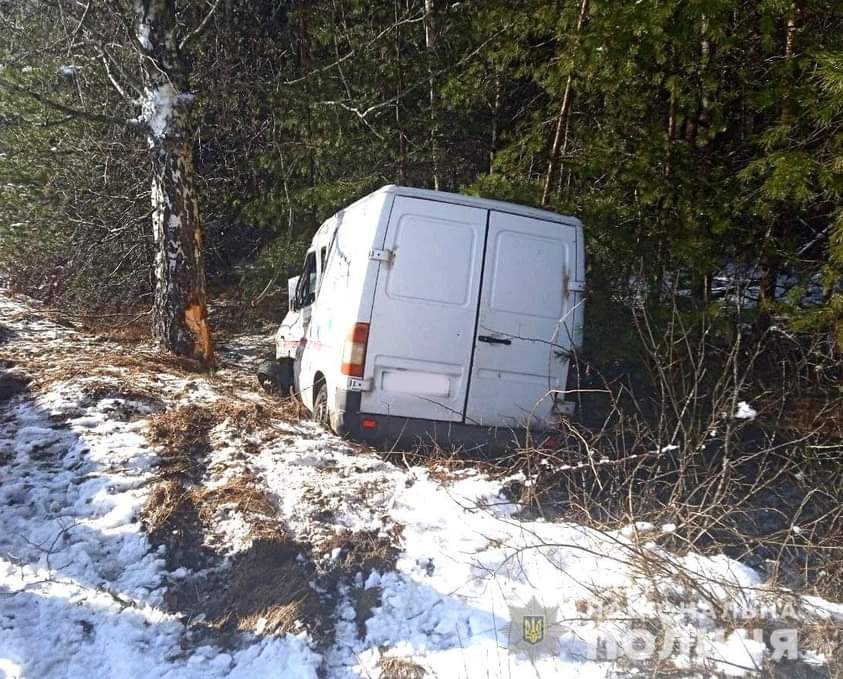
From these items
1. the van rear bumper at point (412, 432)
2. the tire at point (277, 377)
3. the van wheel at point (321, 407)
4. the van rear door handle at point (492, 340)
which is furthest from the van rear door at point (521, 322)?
the tire at point (277, 377)

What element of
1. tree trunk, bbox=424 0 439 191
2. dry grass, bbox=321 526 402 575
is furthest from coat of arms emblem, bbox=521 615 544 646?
tree trunk, bbox=424 0 439 191

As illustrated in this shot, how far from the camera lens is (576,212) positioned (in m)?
6.55

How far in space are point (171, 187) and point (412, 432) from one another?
4570mm

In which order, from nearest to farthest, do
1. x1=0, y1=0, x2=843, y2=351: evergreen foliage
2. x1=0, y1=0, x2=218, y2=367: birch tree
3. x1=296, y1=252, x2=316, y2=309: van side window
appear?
x1=0, y1=0, x2=843, y2=351: evergreen foliage, x1=296, y1=252, x2=316, y2=309: van side window, x1=0, y1=0, x2=218, y2=367: birch tree

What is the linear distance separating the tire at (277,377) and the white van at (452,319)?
2.12m

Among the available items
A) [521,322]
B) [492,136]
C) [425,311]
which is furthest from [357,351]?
[492,136]

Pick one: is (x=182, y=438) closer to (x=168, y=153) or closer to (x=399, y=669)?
(x=399, y=669)

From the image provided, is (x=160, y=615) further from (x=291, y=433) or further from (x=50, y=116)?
(x=50, y=116)

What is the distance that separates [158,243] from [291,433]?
11.7ft

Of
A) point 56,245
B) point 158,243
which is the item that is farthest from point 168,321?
point 56,245

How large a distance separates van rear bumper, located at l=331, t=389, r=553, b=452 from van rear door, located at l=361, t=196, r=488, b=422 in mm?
68

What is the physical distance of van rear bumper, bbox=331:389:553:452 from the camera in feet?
16.1

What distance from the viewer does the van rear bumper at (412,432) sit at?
4910 mm

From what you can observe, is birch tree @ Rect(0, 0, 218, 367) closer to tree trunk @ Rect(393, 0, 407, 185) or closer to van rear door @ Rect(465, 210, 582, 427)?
tree trunk @ Rect(393, 0, 407, 185)
